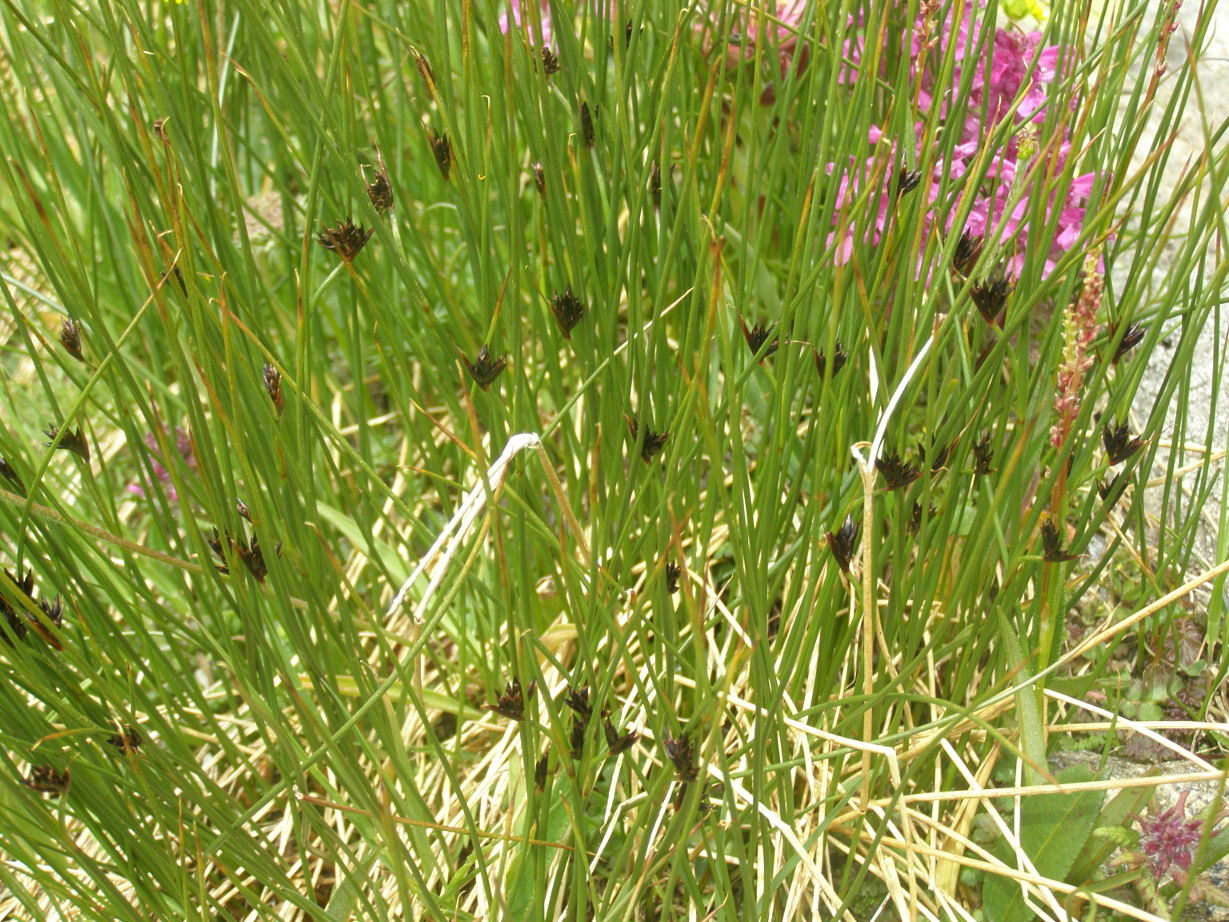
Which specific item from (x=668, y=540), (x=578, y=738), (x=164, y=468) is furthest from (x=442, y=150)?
(x=164, y=468)

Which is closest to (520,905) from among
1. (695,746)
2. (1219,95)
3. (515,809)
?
(515,809)

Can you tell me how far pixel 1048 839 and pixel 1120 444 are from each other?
361mm

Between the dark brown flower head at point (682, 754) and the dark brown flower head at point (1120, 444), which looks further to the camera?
the dark brown flower head at point (1120, 444)

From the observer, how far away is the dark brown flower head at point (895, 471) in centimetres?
86

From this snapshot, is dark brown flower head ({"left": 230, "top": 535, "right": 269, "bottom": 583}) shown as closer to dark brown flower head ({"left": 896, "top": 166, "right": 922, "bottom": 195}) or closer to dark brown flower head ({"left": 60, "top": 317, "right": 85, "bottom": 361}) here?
dark brown flower head ({"left": 60, "top": 317, "right": 85, "bottom": 361})

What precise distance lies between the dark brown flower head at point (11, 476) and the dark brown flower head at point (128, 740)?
0.23 meters

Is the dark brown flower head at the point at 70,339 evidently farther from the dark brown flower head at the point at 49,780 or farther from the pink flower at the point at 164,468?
the pink flower at the point at 164,468

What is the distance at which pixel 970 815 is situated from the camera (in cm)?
99

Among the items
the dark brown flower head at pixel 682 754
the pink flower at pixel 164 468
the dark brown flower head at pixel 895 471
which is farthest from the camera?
the pink flower at pixel 164 468

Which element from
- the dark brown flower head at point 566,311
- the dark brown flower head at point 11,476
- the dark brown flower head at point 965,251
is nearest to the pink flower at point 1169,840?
the dark brown flower head at point 965,251

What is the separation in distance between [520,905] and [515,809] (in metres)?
0.10

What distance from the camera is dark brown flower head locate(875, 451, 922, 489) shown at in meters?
0.86

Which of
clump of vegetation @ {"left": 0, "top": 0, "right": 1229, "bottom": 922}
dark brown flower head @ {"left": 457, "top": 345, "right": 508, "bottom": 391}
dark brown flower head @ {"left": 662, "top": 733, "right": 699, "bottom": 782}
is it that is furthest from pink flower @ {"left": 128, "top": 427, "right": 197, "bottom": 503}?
dark brown flower head @ {"left": 662, "top": 733, "right": 699, "bottom": 782}

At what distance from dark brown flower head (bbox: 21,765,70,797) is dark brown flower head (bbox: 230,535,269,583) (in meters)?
0.23
